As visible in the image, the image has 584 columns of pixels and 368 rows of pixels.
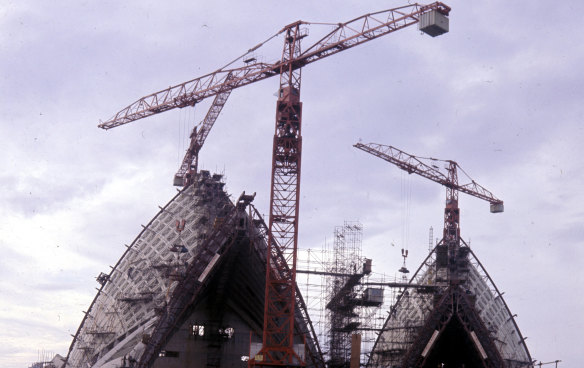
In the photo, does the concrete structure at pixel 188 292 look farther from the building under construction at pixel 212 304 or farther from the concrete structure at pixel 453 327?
the concrete structure at pixel 453 327

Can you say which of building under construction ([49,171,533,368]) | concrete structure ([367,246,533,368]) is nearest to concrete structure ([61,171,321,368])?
building under construction ([49,171,533,368])

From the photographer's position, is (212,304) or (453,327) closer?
(212,304)

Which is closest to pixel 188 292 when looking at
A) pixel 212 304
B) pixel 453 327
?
pixel 212 304

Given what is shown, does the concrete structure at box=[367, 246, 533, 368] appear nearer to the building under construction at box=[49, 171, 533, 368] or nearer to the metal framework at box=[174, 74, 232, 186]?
the building under construction at box=[49, 171, 533, 368]

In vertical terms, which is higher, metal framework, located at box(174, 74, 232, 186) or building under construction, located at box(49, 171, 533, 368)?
metal framework, located at box(174, 74, 232, 186)

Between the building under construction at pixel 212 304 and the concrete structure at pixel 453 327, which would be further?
the concrete structure at pixel 453 327

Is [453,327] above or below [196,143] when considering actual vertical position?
below

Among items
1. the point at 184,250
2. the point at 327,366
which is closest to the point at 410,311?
the point at 327,366

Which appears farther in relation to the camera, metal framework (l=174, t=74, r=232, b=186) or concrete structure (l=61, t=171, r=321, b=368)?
metal framework (l=174, t=74, r=232, b=186)

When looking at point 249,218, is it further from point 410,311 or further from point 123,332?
point 410,311

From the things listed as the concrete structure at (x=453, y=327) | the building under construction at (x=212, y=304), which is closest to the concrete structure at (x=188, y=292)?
the building under construction at (x=212, y=304)

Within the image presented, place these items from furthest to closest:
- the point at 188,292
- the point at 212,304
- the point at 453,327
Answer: the point at 453,327 → the point at 212,304 → the point at 188,292

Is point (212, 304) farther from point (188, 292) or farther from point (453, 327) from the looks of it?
point (453, 327)

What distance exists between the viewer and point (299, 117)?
3177 inches
